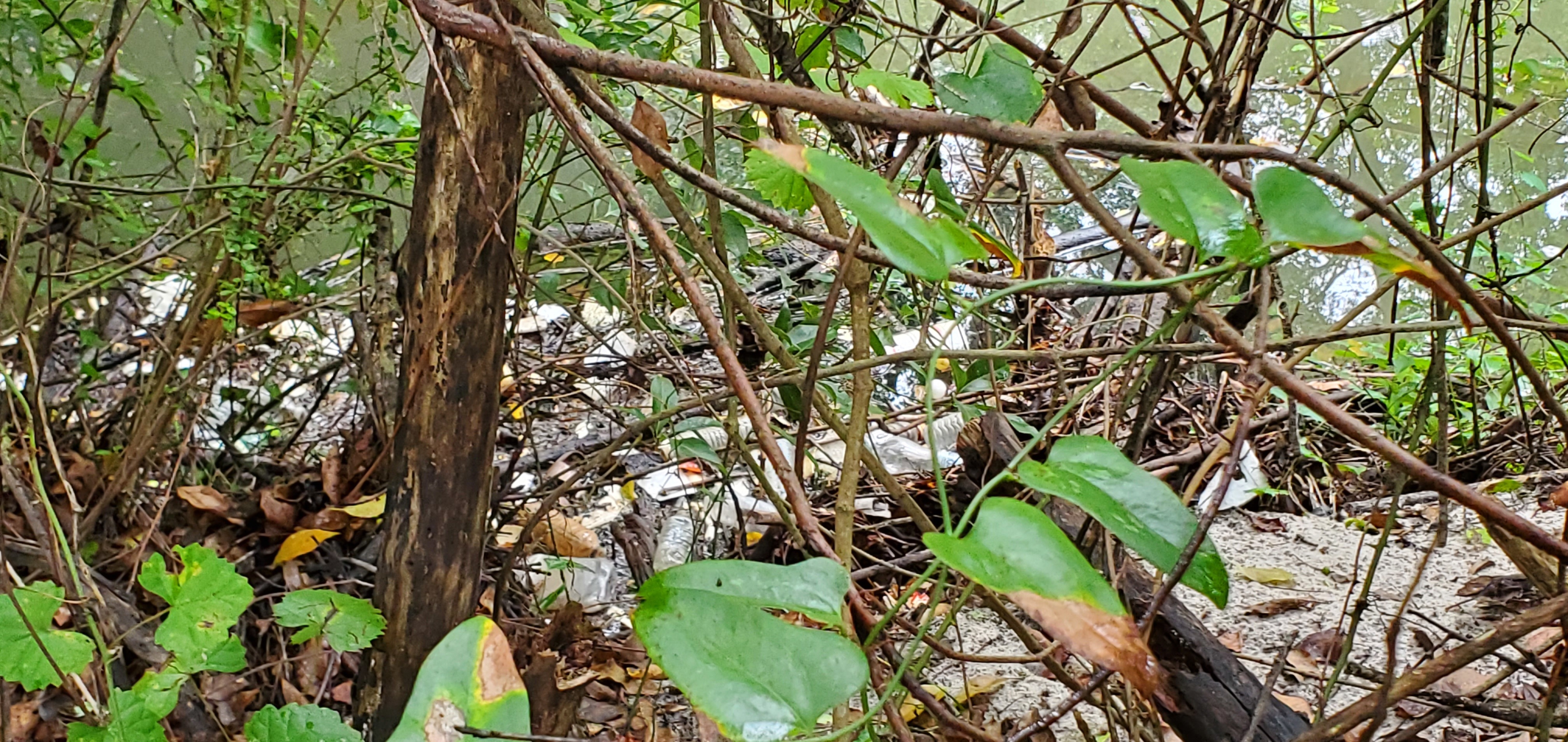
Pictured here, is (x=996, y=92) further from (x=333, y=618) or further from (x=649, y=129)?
(x=333, y=618)

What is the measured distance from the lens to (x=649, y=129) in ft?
2.47

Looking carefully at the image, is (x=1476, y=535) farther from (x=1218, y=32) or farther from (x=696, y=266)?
(x=1218, y=32)

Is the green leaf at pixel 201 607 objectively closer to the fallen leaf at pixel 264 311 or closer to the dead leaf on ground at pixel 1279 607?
the fallen leaf at pixel 264 311

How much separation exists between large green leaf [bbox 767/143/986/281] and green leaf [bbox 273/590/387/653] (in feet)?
2.46

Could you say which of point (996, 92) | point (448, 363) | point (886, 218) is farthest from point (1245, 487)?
point (886, 218)

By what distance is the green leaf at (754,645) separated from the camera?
1.30ft

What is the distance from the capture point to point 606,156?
639 millimetres

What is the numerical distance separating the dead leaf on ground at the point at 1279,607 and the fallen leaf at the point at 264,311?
1.56 m

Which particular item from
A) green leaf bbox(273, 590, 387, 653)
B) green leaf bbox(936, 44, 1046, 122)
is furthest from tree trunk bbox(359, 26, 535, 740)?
green leaf bbox(936, 44, 1046, 122)

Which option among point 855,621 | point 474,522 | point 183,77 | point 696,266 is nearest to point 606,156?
point 855,621

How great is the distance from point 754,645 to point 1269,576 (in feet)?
4.93

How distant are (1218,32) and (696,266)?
12.2ft

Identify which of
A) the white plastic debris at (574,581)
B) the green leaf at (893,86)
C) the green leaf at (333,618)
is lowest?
the green leaf at (333,618)

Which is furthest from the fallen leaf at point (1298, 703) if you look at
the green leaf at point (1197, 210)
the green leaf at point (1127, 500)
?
the green leaf at point (1197, 210)
